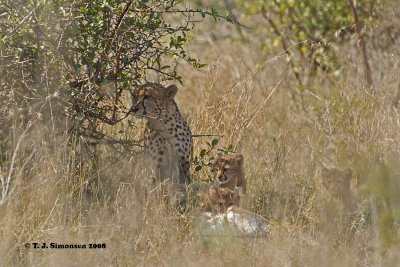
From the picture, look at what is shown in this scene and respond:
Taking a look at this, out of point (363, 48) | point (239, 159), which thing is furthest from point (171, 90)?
point (363, 48)

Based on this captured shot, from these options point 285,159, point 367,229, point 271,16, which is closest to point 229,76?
point 271,16

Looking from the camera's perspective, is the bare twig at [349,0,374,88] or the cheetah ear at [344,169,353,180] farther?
the bare twig at [349,0,374,88]

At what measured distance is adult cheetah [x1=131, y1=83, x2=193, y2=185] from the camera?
259 inches

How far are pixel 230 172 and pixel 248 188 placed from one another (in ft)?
0.94

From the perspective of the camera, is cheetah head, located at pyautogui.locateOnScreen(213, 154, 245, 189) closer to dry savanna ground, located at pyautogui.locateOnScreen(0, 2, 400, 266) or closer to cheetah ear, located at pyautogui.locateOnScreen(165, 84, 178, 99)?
dry savanna ground, located at pyautogui.locateOnScreen(0, 2, 400, 266)

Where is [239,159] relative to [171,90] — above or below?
below

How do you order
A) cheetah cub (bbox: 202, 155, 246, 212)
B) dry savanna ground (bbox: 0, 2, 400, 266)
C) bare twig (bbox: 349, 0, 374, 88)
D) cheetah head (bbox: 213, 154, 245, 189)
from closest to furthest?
dry savanna ground (bbox: 0, 2, 400, 266) → cheetah cub (bbox: 202, 155, 246, 212) → cheetah head (bbox: 213, 154, 245, 189) → bare twig (bbox: 349, 0, 374, 88)

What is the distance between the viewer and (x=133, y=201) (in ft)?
18.5

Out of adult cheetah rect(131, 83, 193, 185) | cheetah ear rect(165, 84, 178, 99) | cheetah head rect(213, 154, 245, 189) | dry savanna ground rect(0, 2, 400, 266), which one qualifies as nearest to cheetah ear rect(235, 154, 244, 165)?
cheetah head rect(213, 154, 245, 189)

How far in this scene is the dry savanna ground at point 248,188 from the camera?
201 inches

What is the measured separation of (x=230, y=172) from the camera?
6.13 metres

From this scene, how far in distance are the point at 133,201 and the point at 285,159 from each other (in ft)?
4.59

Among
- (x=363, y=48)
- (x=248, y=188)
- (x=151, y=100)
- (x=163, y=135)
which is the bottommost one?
(x=248, y=188)

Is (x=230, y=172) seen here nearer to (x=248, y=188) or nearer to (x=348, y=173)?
(x=248, y=188)
